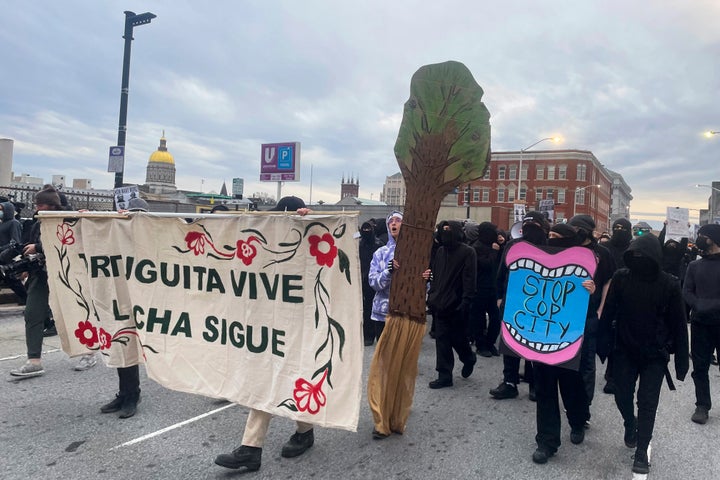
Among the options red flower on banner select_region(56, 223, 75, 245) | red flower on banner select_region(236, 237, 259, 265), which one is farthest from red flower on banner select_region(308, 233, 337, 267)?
red flower on banner select_region(56, 223, 75, 245)

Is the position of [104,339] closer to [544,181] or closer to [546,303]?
[546,303]

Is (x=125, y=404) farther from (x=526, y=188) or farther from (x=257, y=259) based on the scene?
(x=526, y=188)

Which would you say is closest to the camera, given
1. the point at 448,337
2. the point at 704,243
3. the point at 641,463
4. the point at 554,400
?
the point at 641,463

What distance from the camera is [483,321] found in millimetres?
7270

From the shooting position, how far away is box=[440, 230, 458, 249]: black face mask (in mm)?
5426

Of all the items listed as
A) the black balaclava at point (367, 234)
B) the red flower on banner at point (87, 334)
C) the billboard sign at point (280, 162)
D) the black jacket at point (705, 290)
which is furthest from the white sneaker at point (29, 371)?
the billboard sign at point (280, 162)

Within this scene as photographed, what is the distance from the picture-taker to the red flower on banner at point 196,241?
383 centimetres

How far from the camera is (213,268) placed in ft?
12.4

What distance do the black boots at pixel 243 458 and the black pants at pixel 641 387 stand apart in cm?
275

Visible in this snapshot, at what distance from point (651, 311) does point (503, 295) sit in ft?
4.65

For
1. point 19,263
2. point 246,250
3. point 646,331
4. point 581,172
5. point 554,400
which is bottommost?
point 554,400

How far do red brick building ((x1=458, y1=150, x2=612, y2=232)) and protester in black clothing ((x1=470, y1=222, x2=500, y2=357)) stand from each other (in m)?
69.7

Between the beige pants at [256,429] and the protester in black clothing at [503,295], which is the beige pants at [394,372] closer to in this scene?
the beige pants at [256,429]

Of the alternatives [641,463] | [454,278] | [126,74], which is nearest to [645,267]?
[641,463]
